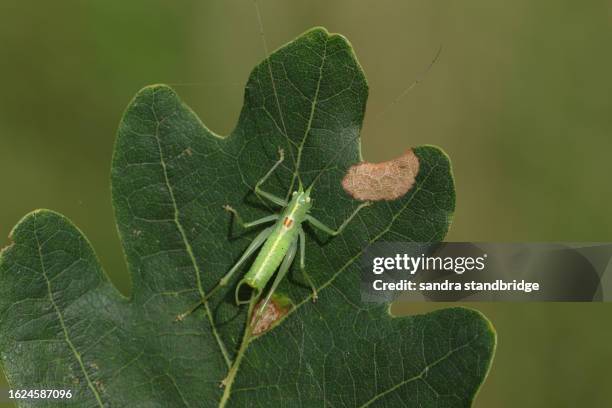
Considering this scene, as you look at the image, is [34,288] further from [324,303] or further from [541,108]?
[541,108]

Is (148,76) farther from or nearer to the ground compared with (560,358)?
farther from the ground

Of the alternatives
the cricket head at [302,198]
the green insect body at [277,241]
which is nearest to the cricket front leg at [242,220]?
the green insect body at [277,241]

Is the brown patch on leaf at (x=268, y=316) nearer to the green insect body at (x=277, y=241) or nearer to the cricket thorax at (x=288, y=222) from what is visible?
the green insect body at (x=277, y=241)

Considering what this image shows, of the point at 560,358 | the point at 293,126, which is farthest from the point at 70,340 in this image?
the point at 560,358

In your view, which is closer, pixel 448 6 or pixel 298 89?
pixel 298 89

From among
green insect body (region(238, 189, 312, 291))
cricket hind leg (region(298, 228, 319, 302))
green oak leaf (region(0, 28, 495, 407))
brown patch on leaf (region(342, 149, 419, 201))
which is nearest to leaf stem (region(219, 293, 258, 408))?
green oak leaf (region(0, 28, 495, 407))

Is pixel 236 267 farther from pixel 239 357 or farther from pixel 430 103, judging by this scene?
pixel 430 103
